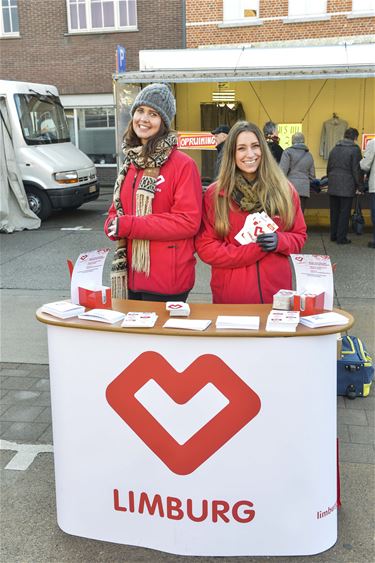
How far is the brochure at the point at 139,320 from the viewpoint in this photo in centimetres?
240

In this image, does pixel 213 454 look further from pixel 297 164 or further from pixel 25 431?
pixel 297 164

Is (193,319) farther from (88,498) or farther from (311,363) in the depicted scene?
(88,498)

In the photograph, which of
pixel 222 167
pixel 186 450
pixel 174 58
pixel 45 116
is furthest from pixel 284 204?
pixel 45 116

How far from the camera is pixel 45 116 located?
12195 millimetres

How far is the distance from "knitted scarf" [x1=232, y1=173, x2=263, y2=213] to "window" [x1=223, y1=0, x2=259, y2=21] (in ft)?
47.8

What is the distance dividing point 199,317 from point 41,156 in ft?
31.9

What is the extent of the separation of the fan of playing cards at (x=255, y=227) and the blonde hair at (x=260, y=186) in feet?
0.20

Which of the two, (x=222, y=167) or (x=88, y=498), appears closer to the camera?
(x=88, y=498)

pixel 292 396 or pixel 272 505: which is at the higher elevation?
pixel 292 396

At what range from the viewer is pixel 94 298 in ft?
9.03

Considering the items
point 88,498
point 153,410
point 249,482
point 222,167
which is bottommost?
point 88,498

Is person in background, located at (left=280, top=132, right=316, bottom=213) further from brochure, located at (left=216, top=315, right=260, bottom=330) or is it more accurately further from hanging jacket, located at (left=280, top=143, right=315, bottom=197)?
brochure, located at (left=216, top=315, right=260, bottom=330)

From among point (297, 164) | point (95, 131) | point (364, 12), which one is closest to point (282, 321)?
point (297, 164)

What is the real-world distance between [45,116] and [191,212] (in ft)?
33.1
